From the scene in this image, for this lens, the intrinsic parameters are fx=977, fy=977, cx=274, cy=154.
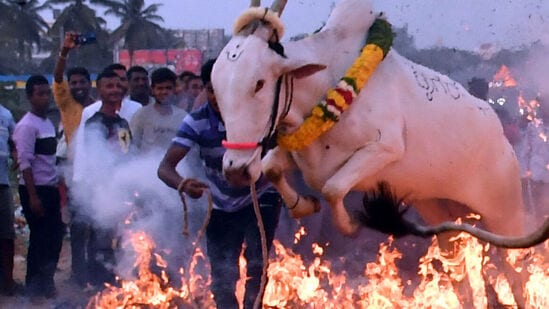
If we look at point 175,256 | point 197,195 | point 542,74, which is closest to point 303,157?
point 197,195

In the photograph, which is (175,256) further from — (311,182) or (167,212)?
(311,182)

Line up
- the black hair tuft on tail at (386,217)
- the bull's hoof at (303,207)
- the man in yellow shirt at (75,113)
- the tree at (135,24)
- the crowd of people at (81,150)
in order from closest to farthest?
the black hair tuft on tail at (386,217), the bull's hoof at (303,207), the crowd of people at (81,150), the man in yellow shirt at (75,113), the tree at (135,24)

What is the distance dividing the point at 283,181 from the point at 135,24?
45982 millimetres

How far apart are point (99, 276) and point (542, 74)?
3.77 meters

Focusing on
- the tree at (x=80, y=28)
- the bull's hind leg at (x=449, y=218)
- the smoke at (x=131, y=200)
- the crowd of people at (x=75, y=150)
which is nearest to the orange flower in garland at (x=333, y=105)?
the bull's hind leg at (x=449, y=218)

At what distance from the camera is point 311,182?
4.85 m

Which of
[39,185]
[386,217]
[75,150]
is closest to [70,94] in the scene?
[75,150]

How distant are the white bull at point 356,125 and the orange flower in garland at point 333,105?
0.19 ft

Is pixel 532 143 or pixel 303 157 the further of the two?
pixel 532 143

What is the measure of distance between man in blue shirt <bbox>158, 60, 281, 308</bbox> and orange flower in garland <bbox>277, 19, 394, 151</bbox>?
38.5 inches

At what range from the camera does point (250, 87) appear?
14.0ft

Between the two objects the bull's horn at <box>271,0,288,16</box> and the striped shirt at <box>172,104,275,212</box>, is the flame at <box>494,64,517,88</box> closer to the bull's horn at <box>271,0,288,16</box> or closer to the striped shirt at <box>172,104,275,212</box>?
the striped shirt at <box>172,104,275,212</box>

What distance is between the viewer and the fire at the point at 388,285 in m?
5.59

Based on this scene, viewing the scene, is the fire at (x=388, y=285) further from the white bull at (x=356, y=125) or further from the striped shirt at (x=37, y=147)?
the striped shirt at (x=37, y=147)
